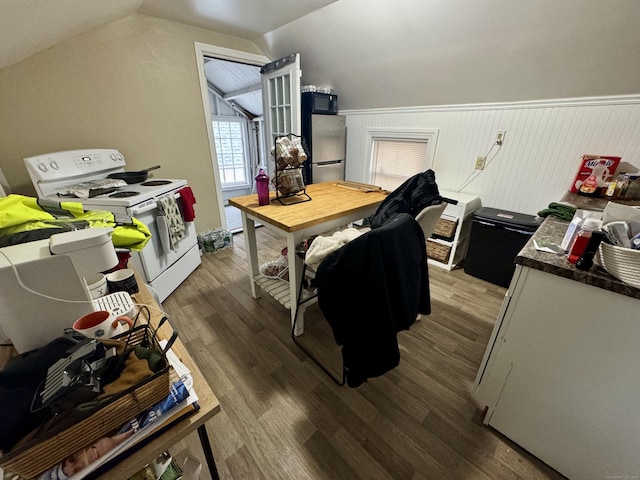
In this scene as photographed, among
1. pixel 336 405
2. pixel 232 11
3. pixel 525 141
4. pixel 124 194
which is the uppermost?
pixel 232 11

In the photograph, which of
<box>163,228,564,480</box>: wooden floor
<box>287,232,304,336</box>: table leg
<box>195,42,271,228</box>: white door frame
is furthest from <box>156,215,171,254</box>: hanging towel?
<box>195,42,271,228</box>: white door frame

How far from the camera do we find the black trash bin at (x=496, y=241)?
2.24 meters

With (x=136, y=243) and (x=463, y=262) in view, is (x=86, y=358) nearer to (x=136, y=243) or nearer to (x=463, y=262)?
(x=136, y=243)

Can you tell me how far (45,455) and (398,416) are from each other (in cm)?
140

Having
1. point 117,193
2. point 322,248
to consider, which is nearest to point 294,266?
point 322,248

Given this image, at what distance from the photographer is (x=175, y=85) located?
264cm

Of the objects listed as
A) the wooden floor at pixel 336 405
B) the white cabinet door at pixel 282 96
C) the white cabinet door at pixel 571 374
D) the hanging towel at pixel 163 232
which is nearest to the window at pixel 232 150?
the white cabinet door at pixel 282 96

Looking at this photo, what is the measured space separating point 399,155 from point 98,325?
→ 11.1ft

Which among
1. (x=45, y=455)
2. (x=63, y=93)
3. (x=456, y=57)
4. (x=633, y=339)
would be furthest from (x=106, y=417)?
(x=456, y=57)

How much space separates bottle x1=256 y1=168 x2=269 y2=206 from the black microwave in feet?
6.01

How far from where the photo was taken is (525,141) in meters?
2.33

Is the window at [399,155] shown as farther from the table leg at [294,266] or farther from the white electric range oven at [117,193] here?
the white electric range oven at [117,193]

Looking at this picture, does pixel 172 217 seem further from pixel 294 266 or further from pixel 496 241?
pixel 496 241

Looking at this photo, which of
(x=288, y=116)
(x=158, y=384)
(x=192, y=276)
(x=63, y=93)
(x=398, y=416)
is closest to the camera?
(x=158, y=384)
